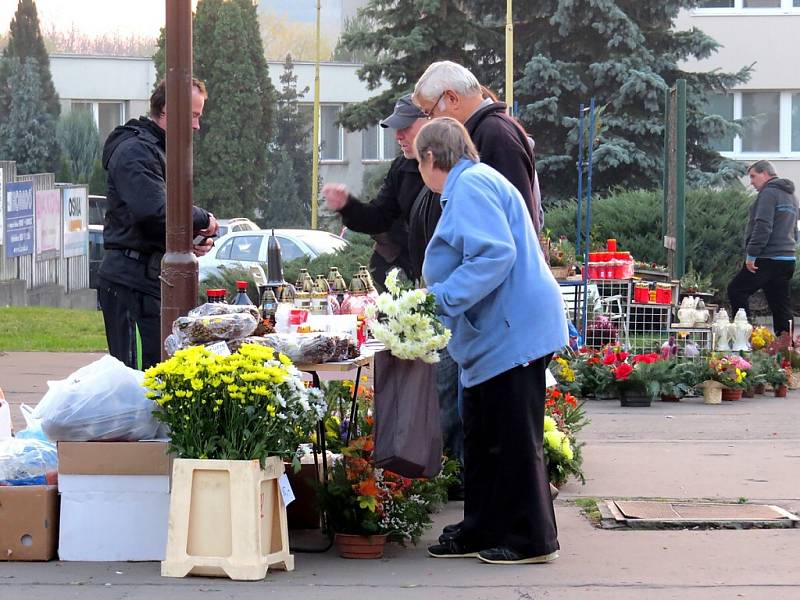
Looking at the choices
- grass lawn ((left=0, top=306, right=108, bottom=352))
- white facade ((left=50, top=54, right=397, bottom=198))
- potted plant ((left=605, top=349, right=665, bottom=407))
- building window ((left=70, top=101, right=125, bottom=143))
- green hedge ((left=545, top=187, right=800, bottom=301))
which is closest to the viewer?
Result: potted plant ((left=605, top=349, right=665, bottom=407))

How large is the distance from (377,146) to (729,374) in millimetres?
36184

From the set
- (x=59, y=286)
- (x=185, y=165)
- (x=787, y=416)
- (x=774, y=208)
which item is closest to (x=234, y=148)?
(x=59, y=286)

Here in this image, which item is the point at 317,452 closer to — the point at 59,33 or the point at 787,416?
the point at 787,416

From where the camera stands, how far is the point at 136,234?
22.5 ft

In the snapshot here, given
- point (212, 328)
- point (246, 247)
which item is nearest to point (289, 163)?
point (246, 247)

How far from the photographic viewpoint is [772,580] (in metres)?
5.51

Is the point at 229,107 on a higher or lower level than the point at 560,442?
higher

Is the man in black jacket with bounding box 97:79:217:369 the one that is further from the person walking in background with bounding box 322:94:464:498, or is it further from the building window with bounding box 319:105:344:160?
the building window with bounding box 319:105:344:160

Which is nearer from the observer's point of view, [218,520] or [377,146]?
[218,520]

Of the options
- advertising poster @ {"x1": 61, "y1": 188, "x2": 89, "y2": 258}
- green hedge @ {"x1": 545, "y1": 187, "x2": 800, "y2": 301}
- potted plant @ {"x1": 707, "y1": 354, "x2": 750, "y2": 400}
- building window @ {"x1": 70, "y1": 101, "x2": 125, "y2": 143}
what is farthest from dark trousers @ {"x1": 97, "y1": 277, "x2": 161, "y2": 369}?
building window @ {"x1": 70, "y1": 101, "x2": 125, "y2": 143}

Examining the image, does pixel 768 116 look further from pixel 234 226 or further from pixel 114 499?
pixel 114 499

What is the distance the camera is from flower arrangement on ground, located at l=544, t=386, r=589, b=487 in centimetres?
713

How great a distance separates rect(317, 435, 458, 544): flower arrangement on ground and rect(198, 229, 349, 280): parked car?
50.8 feet

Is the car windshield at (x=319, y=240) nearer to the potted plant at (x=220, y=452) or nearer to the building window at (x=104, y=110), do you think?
the potted plant at (x=220, y=452)
